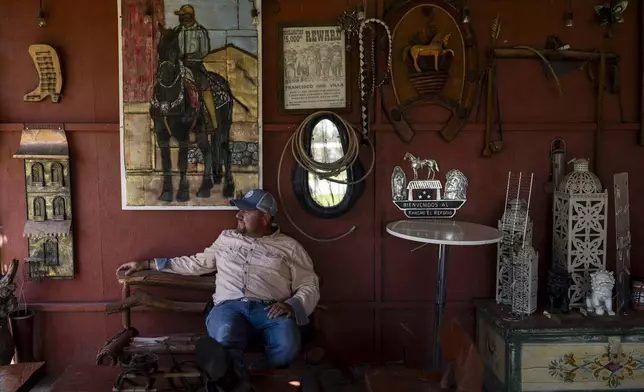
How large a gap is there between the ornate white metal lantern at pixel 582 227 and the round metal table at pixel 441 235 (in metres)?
0.56

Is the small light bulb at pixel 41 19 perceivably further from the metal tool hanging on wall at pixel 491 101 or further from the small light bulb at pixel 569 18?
the small light bulb at pixel 569 18

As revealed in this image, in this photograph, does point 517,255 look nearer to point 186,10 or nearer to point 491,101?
point 491,101

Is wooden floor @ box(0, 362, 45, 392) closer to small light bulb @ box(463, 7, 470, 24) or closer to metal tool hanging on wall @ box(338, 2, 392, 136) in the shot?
metal tool hanging on wall @ box(338, 2, 392, 136)

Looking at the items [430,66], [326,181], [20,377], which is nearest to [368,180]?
[326,181]

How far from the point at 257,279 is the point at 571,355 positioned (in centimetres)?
195

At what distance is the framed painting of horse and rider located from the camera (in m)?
3.71

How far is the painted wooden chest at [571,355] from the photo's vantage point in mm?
3270

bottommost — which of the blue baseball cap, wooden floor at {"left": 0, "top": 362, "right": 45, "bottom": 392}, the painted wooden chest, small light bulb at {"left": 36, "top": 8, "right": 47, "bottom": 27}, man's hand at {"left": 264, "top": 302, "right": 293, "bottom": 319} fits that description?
the painted wooden chest

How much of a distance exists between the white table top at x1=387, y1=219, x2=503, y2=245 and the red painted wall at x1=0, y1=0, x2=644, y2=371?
0.26 metres

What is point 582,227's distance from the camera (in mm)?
3553

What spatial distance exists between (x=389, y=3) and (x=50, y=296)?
3.11 metres

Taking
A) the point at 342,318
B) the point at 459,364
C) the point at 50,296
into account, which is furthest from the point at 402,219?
the point at 50,296

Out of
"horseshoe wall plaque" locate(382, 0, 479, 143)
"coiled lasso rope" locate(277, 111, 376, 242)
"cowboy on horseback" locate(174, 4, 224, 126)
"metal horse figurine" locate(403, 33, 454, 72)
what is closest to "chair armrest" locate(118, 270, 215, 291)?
"coiled lasso rope" locate(277, 111, 376, 242)

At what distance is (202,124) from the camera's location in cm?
377
